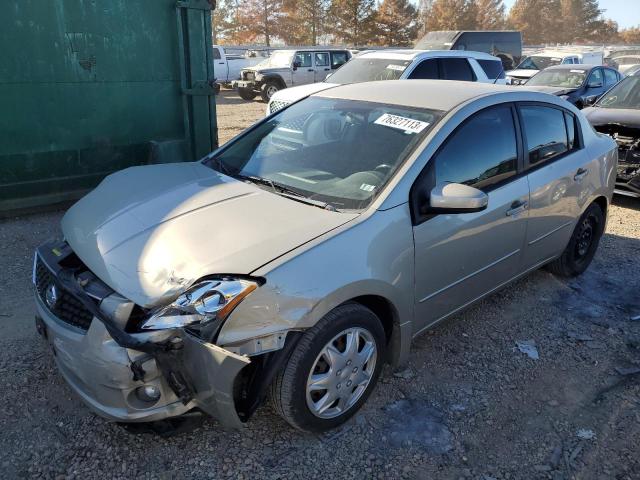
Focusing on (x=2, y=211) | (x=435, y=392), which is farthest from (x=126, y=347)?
(x=2, y=211)

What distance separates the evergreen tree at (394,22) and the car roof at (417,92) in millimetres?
43430

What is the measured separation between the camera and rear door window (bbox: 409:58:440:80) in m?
8.48

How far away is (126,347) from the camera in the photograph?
6.88 ft

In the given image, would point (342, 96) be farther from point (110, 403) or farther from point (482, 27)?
point (482, 27)

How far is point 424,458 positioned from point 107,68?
5.06 meters

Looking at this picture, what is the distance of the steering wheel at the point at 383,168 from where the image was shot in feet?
9.30

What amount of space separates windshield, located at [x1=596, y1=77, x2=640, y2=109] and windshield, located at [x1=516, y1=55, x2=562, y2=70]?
982cm

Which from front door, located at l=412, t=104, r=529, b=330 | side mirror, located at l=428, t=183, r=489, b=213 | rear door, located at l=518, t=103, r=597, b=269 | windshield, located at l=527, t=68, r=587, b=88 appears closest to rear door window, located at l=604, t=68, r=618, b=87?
windshield, located at l=527, t=68, r=587, b=88

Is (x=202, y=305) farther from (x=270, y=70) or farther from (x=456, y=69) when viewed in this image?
(x=270, y=70)

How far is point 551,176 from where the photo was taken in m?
3.67

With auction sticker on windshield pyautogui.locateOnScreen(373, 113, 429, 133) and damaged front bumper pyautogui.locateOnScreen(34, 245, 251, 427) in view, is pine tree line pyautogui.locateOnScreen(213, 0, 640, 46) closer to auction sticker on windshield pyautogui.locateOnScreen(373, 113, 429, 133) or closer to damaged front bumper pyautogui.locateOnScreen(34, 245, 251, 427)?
auction sticker on windshield pyautogui.locateOnScreen(373, 113, 429, 133)

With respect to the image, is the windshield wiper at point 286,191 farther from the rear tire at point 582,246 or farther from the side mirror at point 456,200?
the rear tire at point 582,246

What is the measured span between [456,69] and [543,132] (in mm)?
5989

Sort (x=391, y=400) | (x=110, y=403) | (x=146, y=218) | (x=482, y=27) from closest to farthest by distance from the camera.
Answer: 1. (x=110, y=403)
2. (x=146, y=218)
3. (x=391, y=400)
4. (x=482, y=27)
